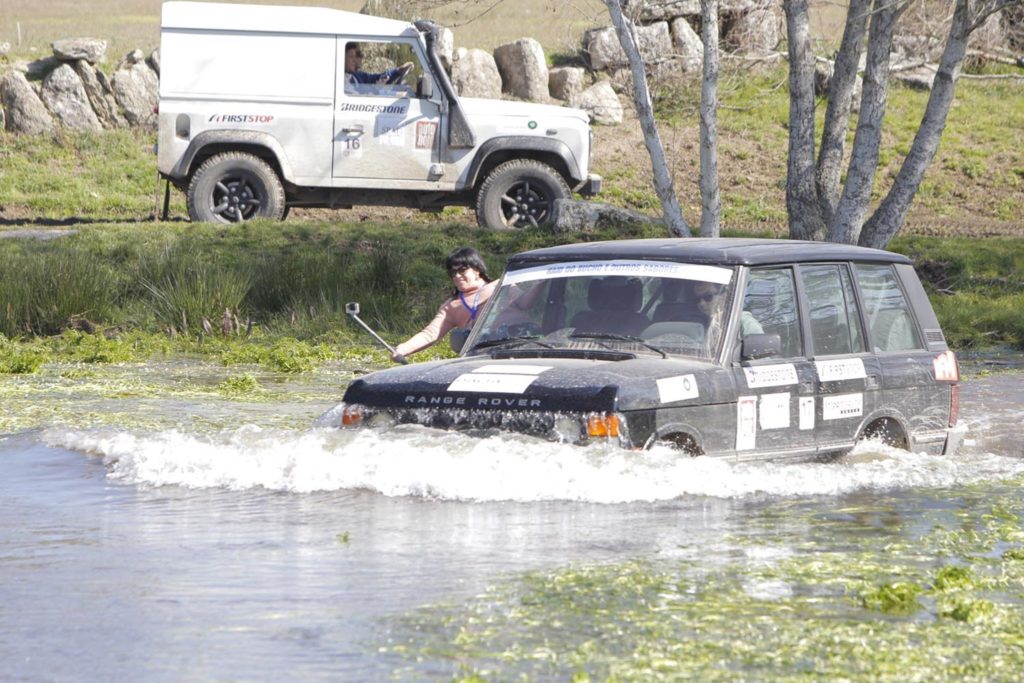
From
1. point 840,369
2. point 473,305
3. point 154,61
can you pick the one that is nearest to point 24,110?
point 154,61

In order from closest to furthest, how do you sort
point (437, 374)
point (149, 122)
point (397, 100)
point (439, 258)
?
point (437, 374), point (439, 258), point (397, 100), point (149, 122)

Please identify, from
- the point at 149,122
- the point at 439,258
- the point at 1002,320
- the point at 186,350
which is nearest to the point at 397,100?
the point at 439,258

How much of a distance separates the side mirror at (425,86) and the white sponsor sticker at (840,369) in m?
11.9

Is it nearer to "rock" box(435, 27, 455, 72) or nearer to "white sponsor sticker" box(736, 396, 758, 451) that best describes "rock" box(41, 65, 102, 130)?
"rock" box(435, 27, 455, 72)

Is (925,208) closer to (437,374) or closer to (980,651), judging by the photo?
(437,374)

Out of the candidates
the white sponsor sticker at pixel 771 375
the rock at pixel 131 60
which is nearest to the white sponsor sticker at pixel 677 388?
the white sponsor sticker at pixel 771 375

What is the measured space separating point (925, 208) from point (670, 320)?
20.2 m

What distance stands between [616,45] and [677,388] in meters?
28.3

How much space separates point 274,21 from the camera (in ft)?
64.6

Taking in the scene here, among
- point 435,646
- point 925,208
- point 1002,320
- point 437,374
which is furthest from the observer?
point 925,208

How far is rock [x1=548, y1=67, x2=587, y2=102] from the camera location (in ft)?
109

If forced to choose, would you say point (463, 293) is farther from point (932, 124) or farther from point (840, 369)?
point (932, 124)

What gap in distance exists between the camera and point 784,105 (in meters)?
34.2

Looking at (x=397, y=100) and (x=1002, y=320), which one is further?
(x=397, y=100)
